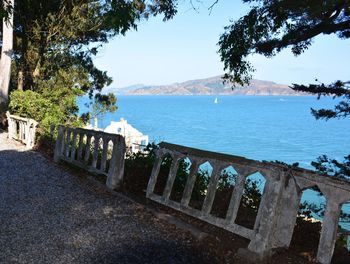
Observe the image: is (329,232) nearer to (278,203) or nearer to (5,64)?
(278,203)

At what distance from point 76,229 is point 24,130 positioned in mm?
9736

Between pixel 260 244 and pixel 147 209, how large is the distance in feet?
7.56

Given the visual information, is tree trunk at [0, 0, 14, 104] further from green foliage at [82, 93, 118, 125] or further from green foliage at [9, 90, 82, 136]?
green foliage at [82, 93, 118, 125]

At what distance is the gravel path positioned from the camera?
443 cm

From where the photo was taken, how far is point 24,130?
45.6 feet

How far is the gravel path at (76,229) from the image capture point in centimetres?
443

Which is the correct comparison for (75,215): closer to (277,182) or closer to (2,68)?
(277,182)

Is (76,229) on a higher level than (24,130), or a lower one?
higher

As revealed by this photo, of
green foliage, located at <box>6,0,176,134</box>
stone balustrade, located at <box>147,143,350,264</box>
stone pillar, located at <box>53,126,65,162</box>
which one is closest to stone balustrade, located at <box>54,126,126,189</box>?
stone pillar, located at <box>53,126,65,162</box>

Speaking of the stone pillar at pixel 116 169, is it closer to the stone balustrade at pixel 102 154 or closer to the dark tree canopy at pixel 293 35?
the stone balustrade at pixel 102 154

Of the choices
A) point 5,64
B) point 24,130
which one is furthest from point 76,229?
point 5,64

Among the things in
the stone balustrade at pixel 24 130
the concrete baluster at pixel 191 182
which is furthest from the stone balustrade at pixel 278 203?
the stone balustrade at pixel 24 130

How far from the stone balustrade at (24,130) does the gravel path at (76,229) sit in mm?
5043

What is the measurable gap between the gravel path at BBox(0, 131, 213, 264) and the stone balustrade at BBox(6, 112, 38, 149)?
5043mm
